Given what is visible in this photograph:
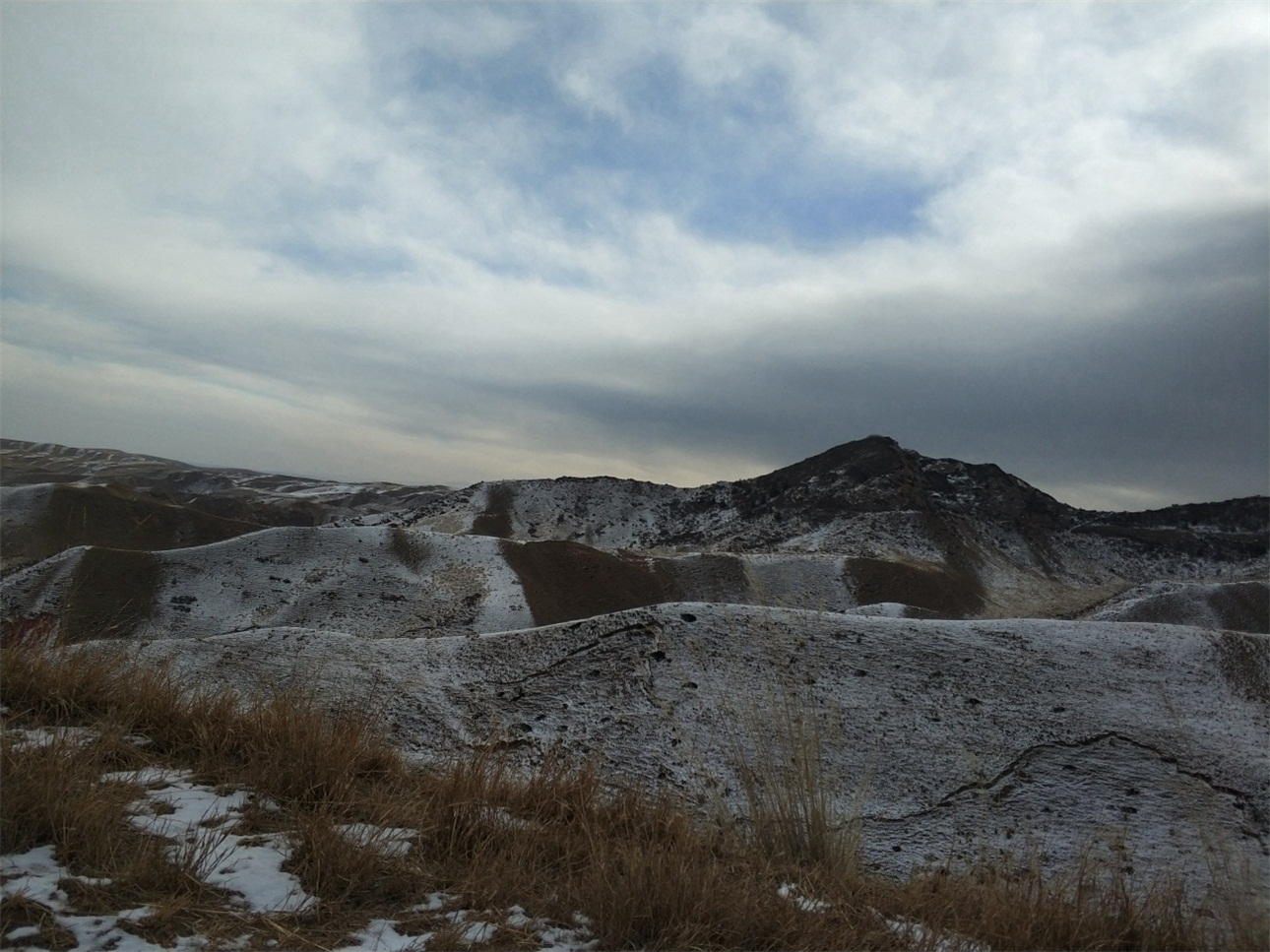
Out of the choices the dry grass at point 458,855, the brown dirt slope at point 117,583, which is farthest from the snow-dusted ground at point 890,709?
the brown dirt slope at point 117,583

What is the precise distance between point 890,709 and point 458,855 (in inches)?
409

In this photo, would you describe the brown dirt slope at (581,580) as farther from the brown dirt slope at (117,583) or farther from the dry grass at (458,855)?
the dry grass at (458,855)

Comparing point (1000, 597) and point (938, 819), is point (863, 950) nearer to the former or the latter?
point (938, 819)

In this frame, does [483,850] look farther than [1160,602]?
No

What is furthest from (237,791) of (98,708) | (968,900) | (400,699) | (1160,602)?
(1160,602)

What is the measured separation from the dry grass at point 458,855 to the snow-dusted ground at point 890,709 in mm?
3966

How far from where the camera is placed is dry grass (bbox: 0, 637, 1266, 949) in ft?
12.8

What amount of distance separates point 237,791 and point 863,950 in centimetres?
412

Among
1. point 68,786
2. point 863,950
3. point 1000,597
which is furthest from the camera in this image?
point 1000,597

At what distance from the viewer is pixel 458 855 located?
4660 millimetres

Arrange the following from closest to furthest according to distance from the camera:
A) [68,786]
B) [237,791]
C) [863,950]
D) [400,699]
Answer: [863,950]
[68,786]
[237,791]
[400,699]

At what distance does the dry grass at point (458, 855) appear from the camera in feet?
12.8

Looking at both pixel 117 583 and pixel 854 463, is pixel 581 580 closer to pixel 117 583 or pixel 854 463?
pixel 117 583

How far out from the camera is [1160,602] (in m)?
48.3
